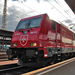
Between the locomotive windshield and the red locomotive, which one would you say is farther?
the locomotive windshield

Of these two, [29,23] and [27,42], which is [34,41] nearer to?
[27,42]

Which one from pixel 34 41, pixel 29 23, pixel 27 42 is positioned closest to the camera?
pixel 34 41

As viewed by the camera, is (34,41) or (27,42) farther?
(27,42)

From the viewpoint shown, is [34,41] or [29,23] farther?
[29,23]

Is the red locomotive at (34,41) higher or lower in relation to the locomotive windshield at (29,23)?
lower

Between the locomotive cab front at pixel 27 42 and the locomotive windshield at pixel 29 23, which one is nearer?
the locomotive cab front at pixel 27 42

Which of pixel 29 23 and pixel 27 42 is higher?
pixel 29 23

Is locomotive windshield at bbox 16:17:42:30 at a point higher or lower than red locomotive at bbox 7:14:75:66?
higher

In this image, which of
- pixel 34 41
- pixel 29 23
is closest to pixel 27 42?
pixel 34 41

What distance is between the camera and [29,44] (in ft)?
21.5

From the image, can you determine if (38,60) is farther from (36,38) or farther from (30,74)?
(30,74)

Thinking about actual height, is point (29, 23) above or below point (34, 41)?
above

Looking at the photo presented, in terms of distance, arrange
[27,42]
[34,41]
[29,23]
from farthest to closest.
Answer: [29,23], [27,42], [34,41]

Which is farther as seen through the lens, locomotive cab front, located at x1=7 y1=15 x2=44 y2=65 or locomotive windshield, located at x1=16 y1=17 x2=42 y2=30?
locomotive windshield, located at x1=16 y1=17 x2=42 y2=30
